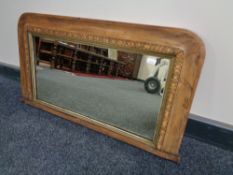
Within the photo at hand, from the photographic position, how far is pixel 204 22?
32.2 inches

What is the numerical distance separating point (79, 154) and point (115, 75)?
15.4 inches

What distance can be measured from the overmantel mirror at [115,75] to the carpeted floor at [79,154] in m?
0.06

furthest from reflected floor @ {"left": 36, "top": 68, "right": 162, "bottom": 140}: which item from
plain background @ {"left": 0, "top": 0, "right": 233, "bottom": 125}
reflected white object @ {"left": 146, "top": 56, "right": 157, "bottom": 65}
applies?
plain background @ {"left": 0, "top": 0, "right": 233, "bottom": 125}

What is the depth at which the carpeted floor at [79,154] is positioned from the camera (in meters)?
0.82

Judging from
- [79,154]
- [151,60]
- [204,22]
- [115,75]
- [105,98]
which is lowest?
[79,154]

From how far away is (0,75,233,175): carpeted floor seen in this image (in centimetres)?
82

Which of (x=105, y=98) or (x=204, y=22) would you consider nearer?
(x=204, y=22)

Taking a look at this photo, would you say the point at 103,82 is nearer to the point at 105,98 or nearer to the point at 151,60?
the point at 105,98

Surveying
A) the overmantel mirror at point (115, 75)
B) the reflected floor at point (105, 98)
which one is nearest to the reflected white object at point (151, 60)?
the overmantel mirror at point (115, 75)

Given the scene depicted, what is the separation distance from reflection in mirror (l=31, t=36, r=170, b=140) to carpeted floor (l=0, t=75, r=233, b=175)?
115mm

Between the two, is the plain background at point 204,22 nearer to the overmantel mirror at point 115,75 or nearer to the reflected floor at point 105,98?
the overmantel mirror at point 115,75

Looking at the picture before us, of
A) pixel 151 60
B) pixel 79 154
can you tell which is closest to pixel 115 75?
pixel 151 60

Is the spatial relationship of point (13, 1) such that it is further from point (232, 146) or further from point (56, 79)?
point (232, 146)

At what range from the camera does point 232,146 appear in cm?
95
